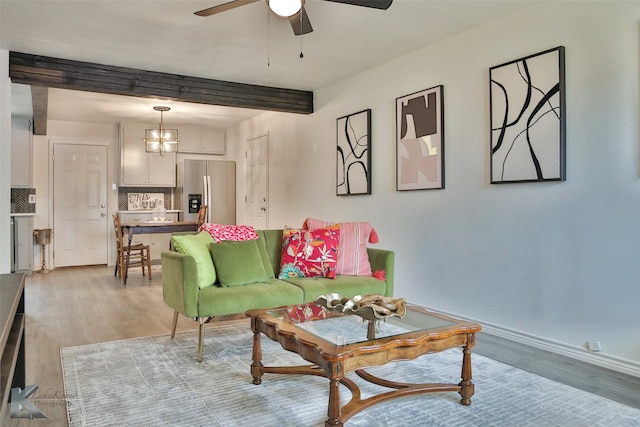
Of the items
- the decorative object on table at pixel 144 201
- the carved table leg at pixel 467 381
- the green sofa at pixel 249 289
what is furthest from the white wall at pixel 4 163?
the carved table leg at pixel 467 381

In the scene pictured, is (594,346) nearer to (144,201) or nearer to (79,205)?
(144,201)

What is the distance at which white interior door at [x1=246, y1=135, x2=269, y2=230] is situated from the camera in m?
7.21

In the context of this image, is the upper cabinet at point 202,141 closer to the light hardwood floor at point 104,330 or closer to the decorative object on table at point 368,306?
the light hardwood floor at point 104,330

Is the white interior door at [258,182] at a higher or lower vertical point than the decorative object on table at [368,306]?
higher

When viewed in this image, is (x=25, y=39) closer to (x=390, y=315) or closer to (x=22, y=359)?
(x=22, y=359)

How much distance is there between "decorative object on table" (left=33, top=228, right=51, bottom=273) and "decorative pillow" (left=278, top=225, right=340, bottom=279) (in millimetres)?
5451

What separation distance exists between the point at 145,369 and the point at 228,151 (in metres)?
6.28

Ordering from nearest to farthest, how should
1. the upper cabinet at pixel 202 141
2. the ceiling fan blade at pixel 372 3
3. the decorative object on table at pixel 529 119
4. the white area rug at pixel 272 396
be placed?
the white area rug at pixel 272 396
the ceiling fan blade at pixel 372 3
the decorative object on table at pixel 529 119
the upper cabinet at pixel 202 141

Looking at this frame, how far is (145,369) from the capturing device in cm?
285

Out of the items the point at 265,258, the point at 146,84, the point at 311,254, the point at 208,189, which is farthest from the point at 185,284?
the point at 208,189

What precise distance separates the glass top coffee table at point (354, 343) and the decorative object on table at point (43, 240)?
6.27 meters

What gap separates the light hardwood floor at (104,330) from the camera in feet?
8.40

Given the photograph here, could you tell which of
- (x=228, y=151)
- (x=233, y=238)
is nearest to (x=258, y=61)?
(x=233, y=238)

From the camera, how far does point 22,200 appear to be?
7.46m
